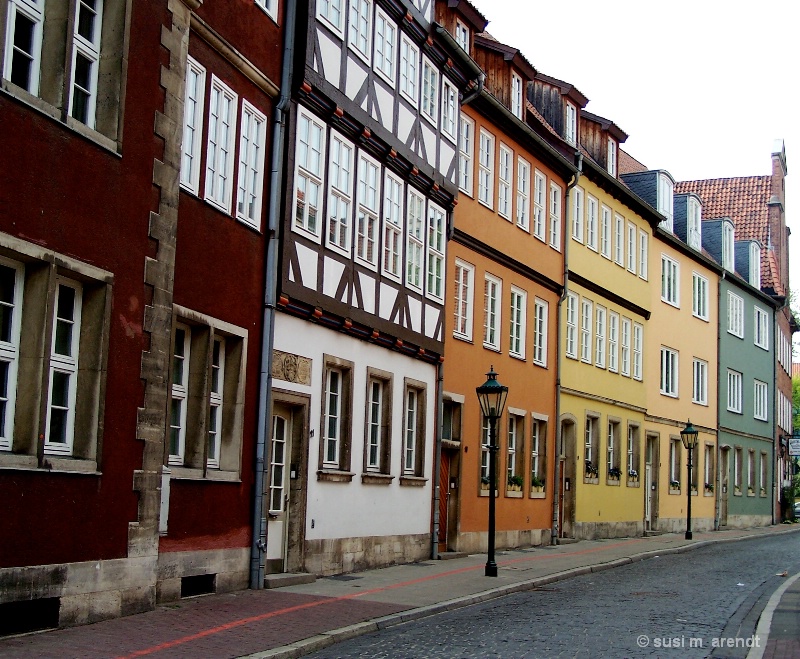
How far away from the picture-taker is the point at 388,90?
73.0ft

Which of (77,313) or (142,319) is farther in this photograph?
(142,319)

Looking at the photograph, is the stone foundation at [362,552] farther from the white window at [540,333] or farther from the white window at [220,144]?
the white window at [540,333]

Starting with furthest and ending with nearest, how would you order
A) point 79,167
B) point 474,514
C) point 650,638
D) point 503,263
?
point 503,263
point 474,514
point 650,638
point 79,167

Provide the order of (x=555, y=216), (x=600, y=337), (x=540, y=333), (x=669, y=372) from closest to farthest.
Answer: (x=540, y=333) → (x=555, y=216) → (x=600, y=337) → (x=669, y=372)

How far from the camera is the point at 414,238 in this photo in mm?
23609

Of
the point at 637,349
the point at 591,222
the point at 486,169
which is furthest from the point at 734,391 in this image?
the point at 486,169

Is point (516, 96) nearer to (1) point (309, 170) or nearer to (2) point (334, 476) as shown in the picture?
(1) point (309, 170)

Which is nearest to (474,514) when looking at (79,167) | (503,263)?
Result: (503,263)

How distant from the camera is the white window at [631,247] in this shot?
39219 mm

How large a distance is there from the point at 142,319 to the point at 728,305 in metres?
40.2

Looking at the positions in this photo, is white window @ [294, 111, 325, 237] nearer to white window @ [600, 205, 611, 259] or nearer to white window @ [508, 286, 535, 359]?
white window @ [508, 286, 535, 359]

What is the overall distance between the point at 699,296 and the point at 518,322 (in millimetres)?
18812

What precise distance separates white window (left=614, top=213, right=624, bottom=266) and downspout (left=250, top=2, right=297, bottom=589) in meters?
20.8

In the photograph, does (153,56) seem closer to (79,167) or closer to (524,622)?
(79,167)
